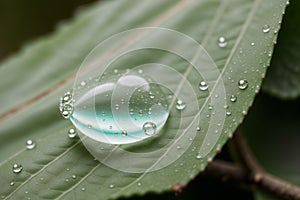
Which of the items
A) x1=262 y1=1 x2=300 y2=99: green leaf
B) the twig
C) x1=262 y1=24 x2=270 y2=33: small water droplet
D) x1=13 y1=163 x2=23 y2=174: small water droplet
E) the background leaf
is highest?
x1=262 y1=24 x2=270 y2=33: small water droplet

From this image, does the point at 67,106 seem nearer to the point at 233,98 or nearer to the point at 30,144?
the point at 30,144

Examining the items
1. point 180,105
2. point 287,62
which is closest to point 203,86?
point 180,105

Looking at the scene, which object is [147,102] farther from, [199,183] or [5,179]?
[199,183]

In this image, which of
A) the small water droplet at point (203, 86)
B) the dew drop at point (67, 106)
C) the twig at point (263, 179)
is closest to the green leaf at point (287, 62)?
the twig at point (263, 179)

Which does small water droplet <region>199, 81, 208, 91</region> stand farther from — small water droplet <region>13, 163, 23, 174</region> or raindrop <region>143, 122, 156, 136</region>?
small water droplet <region>13, 163, 23, 174</region>

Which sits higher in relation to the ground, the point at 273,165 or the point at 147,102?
the point at 147,102

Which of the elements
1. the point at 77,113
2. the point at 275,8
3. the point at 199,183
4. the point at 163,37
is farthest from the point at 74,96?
the point at 199,183

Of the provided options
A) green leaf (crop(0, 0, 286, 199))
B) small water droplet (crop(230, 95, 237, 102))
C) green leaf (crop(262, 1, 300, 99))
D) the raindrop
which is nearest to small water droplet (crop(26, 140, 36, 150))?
green leaf (crop(0, 0, 286, 199))
